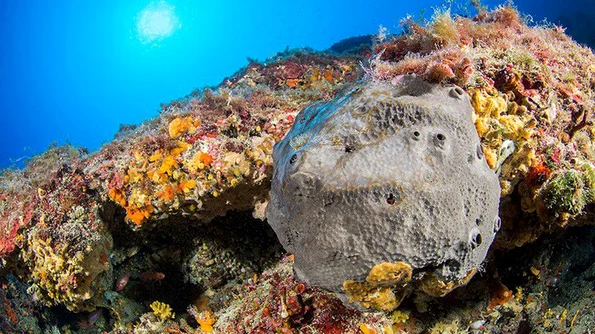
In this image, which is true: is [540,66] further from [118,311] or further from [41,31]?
[41,31]

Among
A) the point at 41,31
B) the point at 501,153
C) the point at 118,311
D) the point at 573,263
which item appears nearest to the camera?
the point at 501,153

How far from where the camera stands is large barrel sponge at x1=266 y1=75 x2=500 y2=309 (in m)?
2.02

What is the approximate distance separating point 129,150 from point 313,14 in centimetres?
13739

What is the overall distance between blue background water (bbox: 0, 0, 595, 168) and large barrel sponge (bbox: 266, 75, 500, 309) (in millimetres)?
77011

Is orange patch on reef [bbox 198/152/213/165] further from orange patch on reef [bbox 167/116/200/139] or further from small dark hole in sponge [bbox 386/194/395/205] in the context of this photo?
small dark hole in sponge [bbox 386/194/395/205]

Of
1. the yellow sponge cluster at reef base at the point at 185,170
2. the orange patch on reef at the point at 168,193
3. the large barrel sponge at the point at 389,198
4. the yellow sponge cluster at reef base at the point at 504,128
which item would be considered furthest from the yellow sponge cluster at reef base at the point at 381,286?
the orange patch on reef at the point at 168,193

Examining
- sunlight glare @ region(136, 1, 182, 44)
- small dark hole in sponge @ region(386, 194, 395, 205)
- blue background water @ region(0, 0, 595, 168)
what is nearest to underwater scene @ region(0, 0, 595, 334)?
small dark hole in sponge @ region(386, 194, 395, 205)

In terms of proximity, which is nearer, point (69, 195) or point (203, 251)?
point (69, 195)

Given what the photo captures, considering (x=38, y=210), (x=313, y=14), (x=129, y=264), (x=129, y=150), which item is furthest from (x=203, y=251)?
(x=313, y=14)

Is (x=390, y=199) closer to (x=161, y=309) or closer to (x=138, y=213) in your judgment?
(x=138, y=213)

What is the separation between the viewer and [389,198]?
2.00m

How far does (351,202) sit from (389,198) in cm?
24

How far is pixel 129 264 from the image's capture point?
4895 millimetres

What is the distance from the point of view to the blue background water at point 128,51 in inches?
3339
